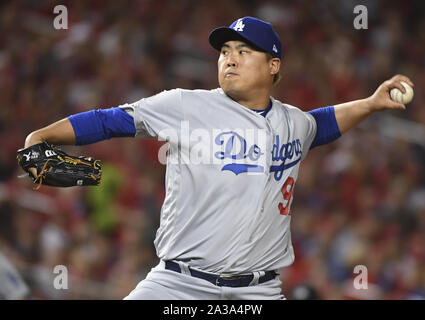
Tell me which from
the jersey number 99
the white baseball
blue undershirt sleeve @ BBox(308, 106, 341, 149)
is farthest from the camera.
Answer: blue undershirt sleeve @ BBox(308, 106, 341, 149)

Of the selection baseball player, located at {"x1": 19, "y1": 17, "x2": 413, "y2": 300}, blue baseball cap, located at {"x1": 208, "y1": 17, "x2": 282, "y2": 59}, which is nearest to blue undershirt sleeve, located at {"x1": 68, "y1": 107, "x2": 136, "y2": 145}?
baseball player, located at {"x1": 19, "y1": 17, "x2": 413, "y2": 300}

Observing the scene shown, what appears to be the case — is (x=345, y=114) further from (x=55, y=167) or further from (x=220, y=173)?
(x=55, y=167)

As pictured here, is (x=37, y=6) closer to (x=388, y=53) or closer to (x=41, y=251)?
(x=41, y=251)

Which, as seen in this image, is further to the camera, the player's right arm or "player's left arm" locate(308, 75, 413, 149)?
"player's left arm" locate(308, 75, 413, 149)

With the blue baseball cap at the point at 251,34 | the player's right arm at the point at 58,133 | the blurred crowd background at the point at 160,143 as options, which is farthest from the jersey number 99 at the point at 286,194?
the blurred crowd background at the point at 160,143

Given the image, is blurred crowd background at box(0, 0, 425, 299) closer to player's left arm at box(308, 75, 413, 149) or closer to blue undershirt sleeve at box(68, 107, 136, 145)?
player's left arm at box(308, 75, 413, 149)

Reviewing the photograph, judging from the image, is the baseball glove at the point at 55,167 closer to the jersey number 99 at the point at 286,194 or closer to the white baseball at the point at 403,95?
the jersey number 99 at the point at 286,194
